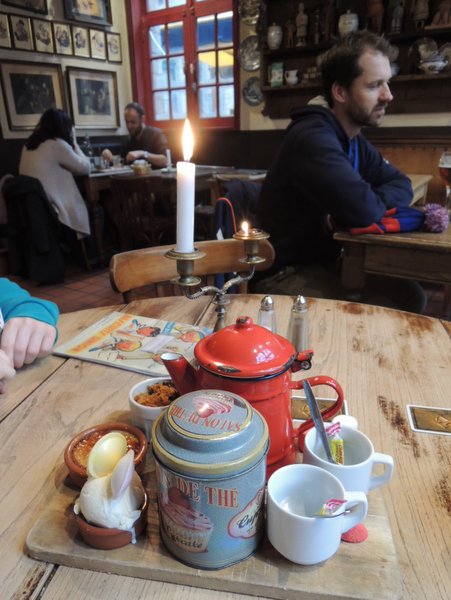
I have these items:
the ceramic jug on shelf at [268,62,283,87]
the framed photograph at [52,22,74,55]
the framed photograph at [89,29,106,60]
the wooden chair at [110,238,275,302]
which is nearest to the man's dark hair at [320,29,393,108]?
the wooden chair at [110,238,275,302]

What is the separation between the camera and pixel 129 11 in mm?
5211

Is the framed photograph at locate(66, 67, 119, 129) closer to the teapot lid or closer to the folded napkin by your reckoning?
the folded napkin

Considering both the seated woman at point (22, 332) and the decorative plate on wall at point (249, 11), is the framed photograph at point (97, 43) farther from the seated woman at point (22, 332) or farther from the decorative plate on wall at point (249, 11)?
the seated woman at point (22, 332)

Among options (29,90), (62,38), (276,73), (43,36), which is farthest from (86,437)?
(62,38)

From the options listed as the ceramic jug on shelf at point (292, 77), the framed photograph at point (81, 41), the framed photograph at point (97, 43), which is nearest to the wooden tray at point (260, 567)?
the ceramic jug on shelf at point (292, 77)

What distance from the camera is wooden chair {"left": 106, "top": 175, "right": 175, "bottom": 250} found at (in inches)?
143

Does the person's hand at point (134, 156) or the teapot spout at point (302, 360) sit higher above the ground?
the person's hand at point (134, 156)

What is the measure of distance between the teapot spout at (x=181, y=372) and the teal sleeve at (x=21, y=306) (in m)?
0.45

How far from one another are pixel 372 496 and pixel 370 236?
123cm

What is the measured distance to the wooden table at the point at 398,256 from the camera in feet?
5.06

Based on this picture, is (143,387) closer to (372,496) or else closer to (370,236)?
(372,496)

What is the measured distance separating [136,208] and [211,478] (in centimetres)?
352

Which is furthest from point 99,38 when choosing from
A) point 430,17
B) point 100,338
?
point 100,338

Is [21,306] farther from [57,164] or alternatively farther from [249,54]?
[249,54]
